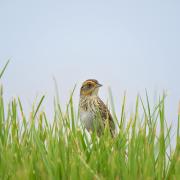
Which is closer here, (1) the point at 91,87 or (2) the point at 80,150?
(2) the point at 80,150

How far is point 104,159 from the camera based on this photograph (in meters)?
4.80

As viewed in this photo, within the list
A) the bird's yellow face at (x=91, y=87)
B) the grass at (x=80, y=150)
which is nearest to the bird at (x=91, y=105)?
the bird's yellow face at (x=91, y=87)

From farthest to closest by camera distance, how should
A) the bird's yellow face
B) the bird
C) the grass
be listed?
the bird's yellow face
the bird
the grass

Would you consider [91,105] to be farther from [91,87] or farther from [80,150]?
[80,150]

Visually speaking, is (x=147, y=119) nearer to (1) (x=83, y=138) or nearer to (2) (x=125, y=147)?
(2) (x=125, y=147)

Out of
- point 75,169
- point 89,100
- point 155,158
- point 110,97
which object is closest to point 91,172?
point 75,169

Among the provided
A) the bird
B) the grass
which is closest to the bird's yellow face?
the bird

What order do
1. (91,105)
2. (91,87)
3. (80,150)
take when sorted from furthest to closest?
1. (91,87)
2. (91,105)
3. (80,150)

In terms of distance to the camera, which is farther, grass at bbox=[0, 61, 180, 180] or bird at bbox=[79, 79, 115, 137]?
bird at bbox=[79, 79, 115, 137]

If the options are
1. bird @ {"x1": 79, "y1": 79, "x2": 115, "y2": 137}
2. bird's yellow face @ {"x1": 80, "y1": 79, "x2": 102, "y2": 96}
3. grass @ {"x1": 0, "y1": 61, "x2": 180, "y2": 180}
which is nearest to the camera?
grass @ {"x1": 0, "y1": 61, "x2": 180, "y2": 180}

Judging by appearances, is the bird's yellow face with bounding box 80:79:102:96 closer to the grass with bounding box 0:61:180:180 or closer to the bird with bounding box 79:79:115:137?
the bird with bounding box 79:79:115:137

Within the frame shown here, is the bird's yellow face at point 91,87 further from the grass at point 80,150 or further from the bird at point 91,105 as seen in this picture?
the grass at point 80,150

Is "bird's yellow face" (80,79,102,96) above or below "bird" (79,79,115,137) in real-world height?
above

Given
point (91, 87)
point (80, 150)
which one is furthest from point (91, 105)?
point (80, 150)
